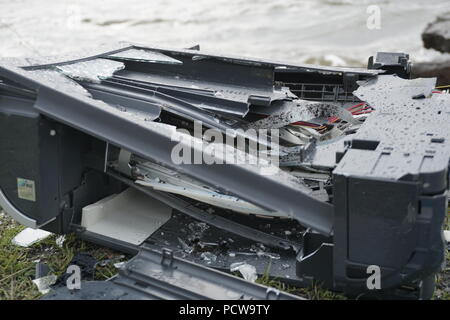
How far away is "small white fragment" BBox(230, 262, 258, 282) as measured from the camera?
2.76m

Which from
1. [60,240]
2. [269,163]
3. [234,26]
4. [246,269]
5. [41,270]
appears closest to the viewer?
[269,163]

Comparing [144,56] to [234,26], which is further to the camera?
[234,26]

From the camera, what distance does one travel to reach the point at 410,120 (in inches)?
107

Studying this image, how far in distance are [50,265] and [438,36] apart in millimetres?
6777

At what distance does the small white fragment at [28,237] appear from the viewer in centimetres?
323

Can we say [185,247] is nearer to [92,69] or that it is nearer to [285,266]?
[285,266]

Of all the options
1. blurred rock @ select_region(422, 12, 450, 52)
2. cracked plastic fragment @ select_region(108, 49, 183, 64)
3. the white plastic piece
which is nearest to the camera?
the white plastic piece

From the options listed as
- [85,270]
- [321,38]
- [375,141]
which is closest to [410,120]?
[375,141]

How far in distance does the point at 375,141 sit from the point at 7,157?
1639 mm

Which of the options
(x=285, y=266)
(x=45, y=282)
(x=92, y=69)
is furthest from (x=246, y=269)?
(x=92, y=69)

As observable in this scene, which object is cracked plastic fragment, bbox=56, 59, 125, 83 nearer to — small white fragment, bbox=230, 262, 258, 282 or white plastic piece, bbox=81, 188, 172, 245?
white plastic piece, bbox=81, 188, 172, 245

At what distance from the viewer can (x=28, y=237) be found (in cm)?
328

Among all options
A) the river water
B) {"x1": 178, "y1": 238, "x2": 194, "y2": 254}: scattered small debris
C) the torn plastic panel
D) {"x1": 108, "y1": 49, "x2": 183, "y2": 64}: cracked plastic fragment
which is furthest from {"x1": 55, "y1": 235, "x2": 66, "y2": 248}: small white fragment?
the river water

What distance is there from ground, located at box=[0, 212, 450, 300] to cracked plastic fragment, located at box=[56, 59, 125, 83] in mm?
817
